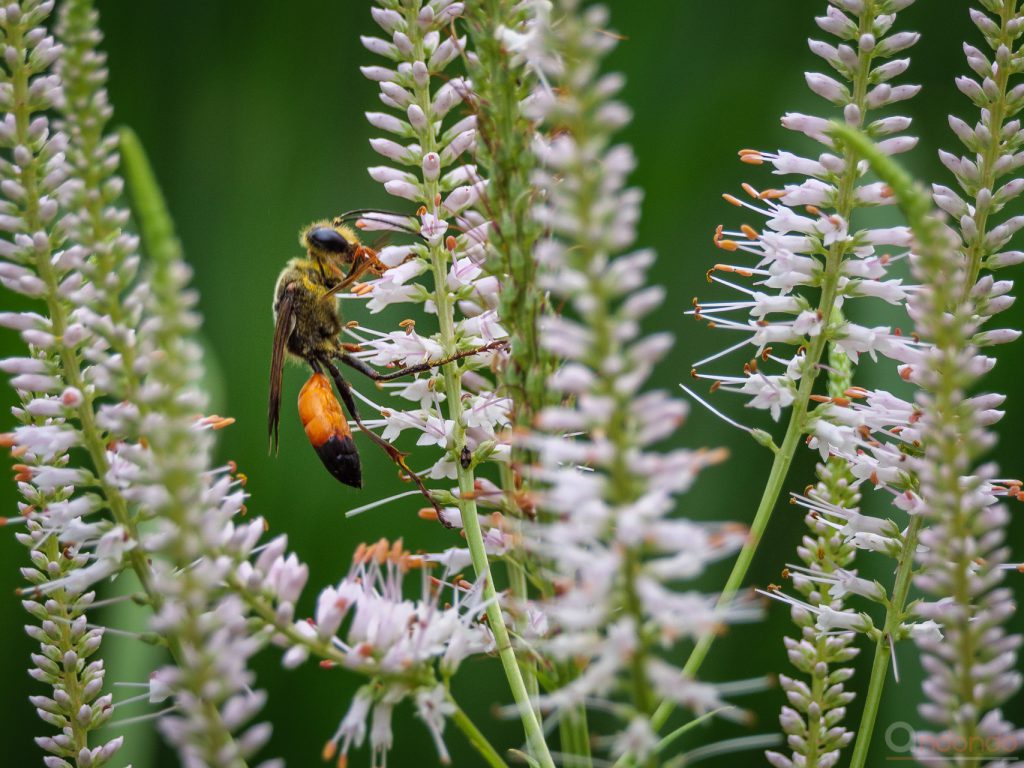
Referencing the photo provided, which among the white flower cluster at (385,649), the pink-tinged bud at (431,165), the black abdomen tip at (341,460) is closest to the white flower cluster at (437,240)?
the pink-tinged bud at (431,165)

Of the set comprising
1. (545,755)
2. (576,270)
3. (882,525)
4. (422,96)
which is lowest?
(545,755)

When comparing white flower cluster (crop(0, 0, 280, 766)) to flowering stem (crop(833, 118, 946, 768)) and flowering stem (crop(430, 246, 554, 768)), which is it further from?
flowering stem (crop(833, 118, 946, 768))

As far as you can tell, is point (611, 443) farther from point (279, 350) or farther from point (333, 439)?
point (279, 350)

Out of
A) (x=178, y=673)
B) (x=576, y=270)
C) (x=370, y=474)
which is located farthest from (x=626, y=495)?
(x=370, y=474)

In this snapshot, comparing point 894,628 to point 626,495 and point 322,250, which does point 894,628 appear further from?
point 322,250

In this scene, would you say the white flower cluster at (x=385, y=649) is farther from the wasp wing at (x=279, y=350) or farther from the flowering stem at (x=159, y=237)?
the wasp wing at (x=279, y=350)

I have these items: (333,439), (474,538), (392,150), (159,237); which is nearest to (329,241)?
(333,439)

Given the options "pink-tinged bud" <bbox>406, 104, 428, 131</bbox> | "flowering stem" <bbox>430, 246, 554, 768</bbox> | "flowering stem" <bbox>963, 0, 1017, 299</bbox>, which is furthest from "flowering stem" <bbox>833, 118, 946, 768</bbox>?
"pink-tinged bud" <bbox>406, 104, 428, 131</bbox>
